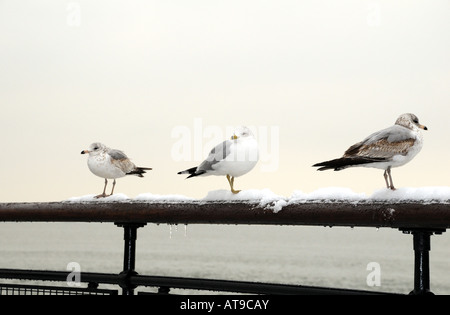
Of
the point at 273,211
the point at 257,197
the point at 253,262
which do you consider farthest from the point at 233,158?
the point at 253,262

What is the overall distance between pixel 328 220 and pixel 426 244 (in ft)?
0.94

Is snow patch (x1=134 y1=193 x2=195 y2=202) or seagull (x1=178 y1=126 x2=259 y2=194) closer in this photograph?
snow patch (x1=134 y1=193 x2=195 y2=202)

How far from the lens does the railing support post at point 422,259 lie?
6.10ft

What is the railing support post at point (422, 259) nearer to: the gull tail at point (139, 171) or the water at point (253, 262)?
the gull tail at point (139, 171)

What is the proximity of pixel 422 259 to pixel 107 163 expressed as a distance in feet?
10.9

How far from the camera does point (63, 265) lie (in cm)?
6025

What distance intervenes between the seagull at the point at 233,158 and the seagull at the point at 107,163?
1544 millimetres

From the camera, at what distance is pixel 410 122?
127 inches

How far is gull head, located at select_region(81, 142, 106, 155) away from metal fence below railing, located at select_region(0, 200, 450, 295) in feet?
6.93

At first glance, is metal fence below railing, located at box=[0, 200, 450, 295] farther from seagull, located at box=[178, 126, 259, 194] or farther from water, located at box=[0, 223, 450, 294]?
water, located at box=[0, 223, 450, 294]

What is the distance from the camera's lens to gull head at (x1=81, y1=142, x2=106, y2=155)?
4.96m

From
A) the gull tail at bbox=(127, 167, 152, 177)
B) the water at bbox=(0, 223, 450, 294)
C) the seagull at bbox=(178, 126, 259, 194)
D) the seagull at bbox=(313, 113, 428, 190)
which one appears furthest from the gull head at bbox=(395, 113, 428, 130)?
the water at bbox=(0, 223, 450, 294)
